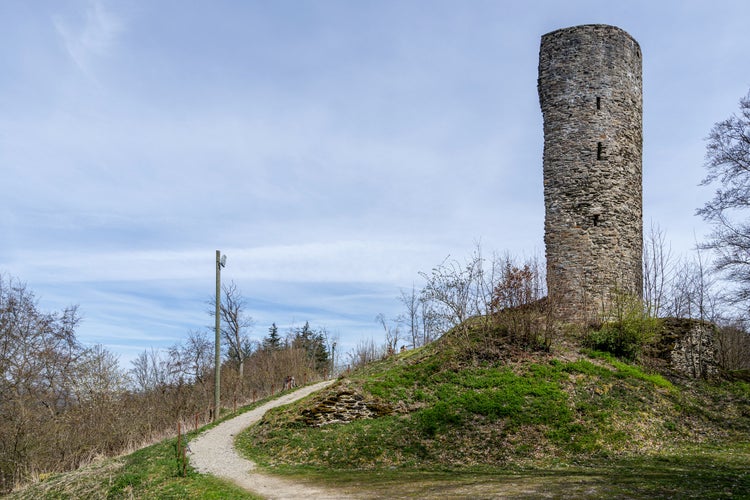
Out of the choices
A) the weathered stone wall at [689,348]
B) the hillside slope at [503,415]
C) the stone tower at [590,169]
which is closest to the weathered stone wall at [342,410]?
the hillside slope at [503,415]

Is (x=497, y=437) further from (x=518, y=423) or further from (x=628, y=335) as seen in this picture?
(x=628, y=335)

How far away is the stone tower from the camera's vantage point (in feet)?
66.4

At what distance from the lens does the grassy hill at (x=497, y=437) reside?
9.56 metres

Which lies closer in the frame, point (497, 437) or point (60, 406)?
point (497, 437)

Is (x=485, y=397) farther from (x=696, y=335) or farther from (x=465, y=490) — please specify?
(x=696, y=335)

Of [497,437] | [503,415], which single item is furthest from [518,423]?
[497,437]

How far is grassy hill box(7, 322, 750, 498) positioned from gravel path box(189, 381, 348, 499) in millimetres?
468

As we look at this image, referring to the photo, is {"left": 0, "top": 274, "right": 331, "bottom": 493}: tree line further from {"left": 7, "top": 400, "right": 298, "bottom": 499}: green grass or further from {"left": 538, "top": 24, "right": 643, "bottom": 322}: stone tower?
{"left": 538, "top": 24, "right": 643, "bottom": 322}: stone tower

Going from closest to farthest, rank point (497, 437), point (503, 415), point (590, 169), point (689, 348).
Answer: point (497, 437)
point (503, 415)
point (689, 348)
point (590, 169)

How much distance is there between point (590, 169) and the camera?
2064 cm

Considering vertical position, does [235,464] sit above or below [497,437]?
below

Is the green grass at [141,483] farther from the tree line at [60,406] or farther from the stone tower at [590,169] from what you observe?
the stone tower at [590,169]

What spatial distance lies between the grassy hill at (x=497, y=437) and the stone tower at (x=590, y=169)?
3.55 m

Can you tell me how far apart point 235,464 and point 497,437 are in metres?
6.20
